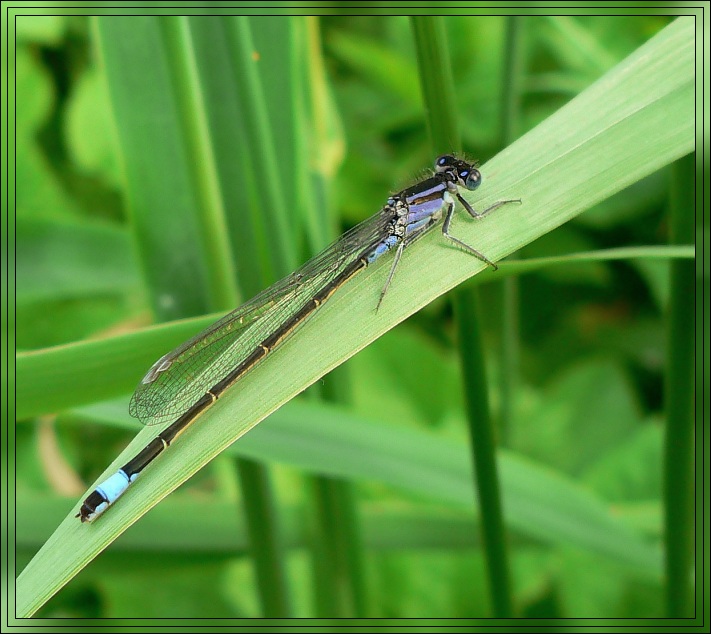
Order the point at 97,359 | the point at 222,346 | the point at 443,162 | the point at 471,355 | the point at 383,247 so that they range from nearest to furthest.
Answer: the point at 97,359 < the point at 471,355 < the point at 222,346 < the point at 443,162 < the point at 383,247

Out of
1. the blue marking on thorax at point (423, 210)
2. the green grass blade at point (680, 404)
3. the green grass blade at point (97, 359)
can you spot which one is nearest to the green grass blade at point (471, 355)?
the green grass blade at point (97, 359)

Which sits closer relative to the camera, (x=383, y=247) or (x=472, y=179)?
(x=472, y=179)

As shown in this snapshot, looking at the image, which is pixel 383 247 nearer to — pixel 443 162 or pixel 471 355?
pixel 443 162

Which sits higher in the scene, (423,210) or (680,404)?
(423,210)

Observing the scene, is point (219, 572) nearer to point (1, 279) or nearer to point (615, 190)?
point (1, 279)

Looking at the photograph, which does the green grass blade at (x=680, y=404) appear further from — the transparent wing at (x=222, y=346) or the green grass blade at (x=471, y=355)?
the transparent wing at (x=222, y=346)

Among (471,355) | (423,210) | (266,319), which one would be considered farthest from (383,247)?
(471,355)

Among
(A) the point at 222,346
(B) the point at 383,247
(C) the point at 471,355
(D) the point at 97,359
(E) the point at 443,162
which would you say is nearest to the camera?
(D) the point at 97,359
